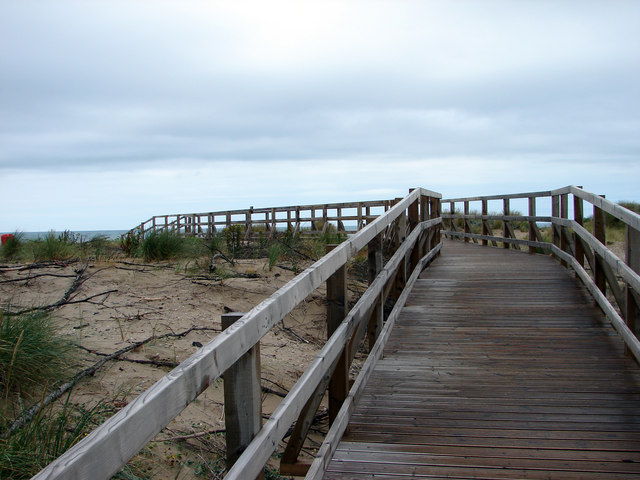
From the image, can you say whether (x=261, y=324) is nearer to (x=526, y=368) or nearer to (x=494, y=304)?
(x=526, y=368)

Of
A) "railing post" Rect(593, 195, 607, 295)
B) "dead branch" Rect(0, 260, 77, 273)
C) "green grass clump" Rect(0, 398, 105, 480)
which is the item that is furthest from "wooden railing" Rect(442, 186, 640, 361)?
"dead branch" Rect(0, 260, 77, 273)

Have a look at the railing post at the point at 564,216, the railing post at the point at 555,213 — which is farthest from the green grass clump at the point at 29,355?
the railing post at the point at 555,213

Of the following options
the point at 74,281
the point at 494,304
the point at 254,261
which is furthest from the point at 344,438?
the point at 254,261

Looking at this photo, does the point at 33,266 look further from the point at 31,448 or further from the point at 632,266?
the point at 632,266

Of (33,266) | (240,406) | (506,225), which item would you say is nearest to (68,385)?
(240,406)

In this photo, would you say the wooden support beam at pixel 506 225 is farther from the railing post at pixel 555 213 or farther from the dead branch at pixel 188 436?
the dead branch at pixel 188 436

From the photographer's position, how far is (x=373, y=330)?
15.4 ft

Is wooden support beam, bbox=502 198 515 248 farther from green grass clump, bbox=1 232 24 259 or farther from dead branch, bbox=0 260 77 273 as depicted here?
green grass clump, bbox=1 232 24 259

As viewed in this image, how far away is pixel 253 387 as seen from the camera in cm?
203

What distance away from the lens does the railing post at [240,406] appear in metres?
2.00

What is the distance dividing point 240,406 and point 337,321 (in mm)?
1495

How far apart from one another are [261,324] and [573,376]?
3116mm

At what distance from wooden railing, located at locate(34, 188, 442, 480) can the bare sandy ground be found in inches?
40.3

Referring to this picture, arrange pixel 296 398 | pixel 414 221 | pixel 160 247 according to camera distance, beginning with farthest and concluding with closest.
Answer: pixel 160 247, pixel 414 221, pixel 296 398
